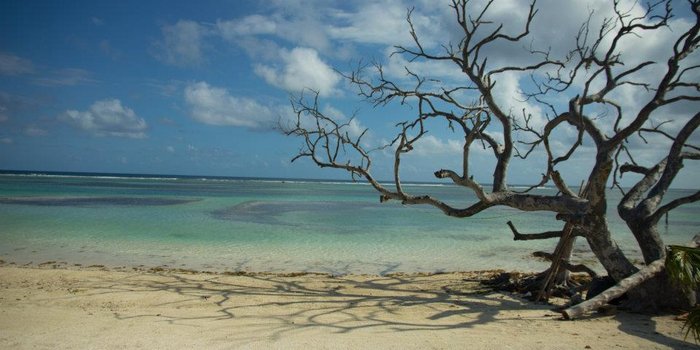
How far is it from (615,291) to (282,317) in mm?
3884

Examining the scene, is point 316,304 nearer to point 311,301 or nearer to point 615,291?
point 311,301

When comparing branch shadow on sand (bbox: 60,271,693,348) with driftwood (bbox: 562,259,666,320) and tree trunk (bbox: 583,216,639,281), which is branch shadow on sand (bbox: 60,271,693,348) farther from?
tree trunk (bbox: 583,216,639,281)

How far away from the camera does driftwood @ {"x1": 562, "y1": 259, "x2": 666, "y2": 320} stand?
527cm

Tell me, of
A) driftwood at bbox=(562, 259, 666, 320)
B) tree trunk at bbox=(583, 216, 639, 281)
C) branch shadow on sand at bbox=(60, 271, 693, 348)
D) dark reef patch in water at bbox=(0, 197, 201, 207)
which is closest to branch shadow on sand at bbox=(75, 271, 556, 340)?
branch shadow on sand at bbox=(60, 271, 693, 348)

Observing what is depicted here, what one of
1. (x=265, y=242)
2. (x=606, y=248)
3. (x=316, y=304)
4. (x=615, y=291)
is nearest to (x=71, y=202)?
(x=265, y=242)

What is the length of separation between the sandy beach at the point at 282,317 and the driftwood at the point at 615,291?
147 mm

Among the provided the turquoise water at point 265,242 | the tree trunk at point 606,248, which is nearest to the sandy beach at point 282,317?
the tree trunk at point 606,248

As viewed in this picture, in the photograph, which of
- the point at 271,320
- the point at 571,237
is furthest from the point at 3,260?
the point at 571,237

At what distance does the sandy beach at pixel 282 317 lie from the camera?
15.0ft

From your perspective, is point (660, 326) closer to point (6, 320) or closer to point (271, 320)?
point (271, 320)

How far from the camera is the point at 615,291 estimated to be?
17.8 ft

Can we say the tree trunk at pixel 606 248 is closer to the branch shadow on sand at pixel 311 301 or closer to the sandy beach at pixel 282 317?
the sandy beach at pixel 282 317

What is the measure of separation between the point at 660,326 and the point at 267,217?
1632 centimetres

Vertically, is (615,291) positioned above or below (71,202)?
above
